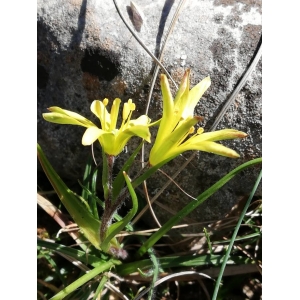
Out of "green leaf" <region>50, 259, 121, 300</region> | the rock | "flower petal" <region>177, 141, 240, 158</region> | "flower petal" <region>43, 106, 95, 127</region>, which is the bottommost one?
"green leaf" <region>50, 259, 121, 300</region>

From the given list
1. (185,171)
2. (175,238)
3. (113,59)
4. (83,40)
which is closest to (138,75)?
(113,59)

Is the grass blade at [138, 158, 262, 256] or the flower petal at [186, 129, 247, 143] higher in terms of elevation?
the flower petal at [186, 129, 247, 143]

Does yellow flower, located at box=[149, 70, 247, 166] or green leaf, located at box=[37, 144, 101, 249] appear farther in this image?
green leaf, located at box=[37, 144, 101, 249]

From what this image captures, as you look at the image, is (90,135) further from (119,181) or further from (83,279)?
(83,279)

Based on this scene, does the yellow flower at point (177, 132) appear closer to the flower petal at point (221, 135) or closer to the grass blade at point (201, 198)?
the flower petal at point (221, 135)

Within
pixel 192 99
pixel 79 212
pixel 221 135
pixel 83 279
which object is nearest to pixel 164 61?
pixel 192 99

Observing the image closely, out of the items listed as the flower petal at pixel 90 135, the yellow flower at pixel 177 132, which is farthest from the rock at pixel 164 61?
the flower petal at pixel 90 135

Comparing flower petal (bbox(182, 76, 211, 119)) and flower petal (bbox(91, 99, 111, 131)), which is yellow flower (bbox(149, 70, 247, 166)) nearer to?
flower petal (bbox(182, 76, 211, 119))

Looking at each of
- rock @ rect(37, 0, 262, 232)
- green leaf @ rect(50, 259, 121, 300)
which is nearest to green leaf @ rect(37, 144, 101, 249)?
green leaf @ rect(50, 259, 121, 300)
